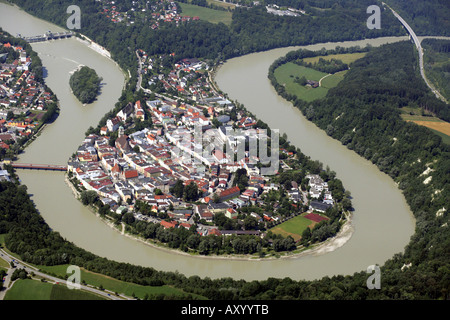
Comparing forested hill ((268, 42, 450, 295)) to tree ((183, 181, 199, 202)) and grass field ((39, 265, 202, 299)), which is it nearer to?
grass field ((39, 265, 202, 299))

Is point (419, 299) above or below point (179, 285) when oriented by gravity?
above

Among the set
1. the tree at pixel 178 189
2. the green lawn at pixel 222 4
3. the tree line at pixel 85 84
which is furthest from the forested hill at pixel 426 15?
the tree at pixel 178 189

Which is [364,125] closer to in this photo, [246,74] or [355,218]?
[355,218]

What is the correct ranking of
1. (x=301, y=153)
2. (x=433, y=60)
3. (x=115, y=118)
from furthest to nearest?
(x=433, y=60)
(x=115, y=118)
(x=301, y=153)

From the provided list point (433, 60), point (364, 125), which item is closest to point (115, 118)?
point (364, 125)

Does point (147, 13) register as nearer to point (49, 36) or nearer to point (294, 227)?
point (49, 36)

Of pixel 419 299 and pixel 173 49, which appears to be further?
pixel 173 49

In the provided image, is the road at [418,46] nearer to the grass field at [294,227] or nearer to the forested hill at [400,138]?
the forested hill at [400,138]
